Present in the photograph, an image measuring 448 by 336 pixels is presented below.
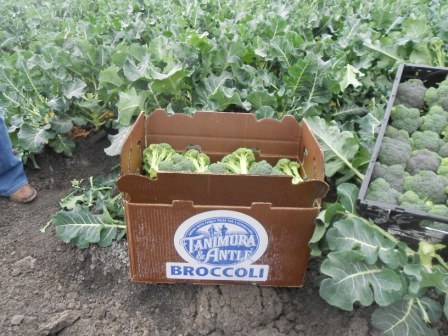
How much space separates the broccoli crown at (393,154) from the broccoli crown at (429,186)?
0.51 ft

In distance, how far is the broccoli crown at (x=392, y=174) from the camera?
7.54 ft

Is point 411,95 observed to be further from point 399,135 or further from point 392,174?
point 392,174

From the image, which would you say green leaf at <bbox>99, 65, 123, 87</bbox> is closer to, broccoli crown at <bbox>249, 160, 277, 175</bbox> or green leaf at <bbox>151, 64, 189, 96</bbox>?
green leaf at <bbox>151, 64, 189, 96</bbox>

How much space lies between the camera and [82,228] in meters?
2.62

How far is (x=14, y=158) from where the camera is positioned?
3.04 m

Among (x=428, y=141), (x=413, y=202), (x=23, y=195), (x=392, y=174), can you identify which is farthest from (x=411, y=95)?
(x=23, y=195)

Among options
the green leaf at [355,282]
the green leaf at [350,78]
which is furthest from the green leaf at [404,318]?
the green leaf at [350,78]

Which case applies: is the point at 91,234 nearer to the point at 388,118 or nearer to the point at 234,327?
the point at 234,327

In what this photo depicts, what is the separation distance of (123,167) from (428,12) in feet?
14.7

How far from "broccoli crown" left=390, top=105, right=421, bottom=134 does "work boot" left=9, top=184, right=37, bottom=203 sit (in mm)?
2536

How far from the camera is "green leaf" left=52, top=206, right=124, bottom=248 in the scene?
2.59 metres

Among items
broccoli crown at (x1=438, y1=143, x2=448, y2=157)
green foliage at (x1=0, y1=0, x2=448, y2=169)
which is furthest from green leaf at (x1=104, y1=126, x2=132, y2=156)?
broccoli crown at (x1=438, y1=143, x2=448, y2=157)

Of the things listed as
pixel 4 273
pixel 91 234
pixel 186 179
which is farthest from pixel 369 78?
pixel 4 273

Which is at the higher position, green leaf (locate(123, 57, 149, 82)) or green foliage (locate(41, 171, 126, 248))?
green leaf (locate(123, 57, 149, 82))
